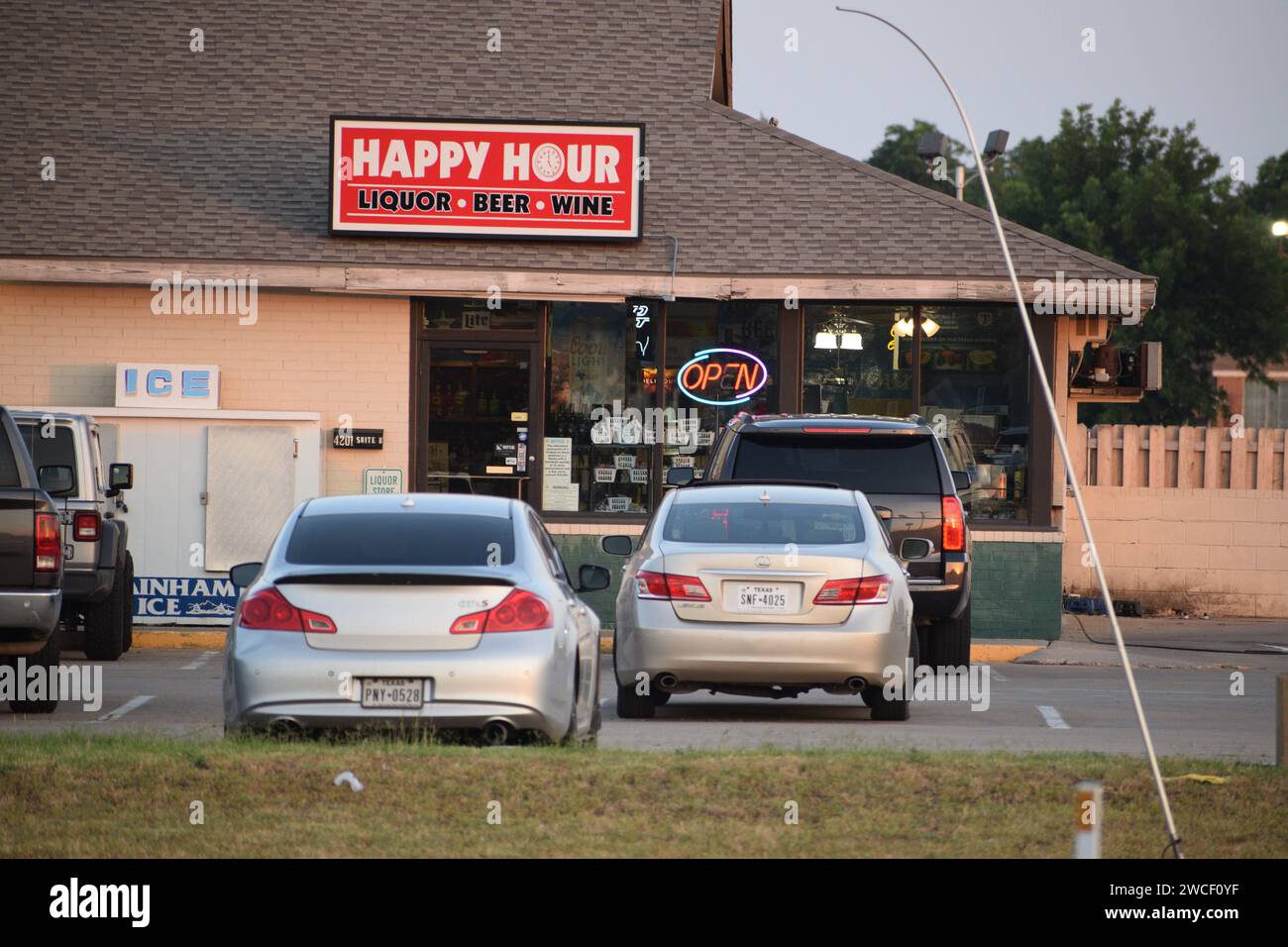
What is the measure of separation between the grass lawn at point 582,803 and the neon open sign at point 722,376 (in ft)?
38.2

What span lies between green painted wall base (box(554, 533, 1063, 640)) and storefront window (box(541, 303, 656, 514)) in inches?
29.5

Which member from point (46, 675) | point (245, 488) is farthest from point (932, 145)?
point (46, 675)

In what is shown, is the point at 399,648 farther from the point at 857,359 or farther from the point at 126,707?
the point at 857,359

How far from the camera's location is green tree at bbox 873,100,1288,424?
46312 millimetres

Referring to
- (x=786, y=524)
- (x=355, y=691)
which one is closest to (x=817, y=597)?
(x=786, y=524)

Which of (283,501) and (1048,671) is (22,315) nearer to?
(283,501)

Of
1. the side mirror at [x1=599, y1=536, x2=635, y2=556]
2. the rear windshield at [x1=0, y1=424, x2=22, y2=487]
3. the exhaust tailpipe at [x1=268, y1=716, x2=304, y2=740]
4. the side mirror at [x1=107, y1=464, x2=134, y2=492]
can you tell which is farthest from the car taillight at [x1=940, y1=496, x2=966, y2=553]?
the side mirror at [x1=107, y1=464, x2=134, y2=492]

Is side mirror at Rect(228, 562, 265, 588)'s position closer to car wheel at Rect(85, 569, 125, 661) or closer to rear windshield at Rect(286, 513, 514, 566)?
rear windshield at Rect(286, 513, 514, 566)

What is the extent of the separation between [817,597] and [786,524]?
784 millimetres

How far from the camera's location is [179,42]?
23.2 metres

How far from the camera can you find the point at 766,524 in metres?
12.6

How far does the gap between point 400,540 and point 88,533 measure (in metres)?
7.06

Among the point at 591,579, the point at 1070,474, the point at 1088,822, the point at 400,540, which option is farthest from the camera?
the point at 591,579

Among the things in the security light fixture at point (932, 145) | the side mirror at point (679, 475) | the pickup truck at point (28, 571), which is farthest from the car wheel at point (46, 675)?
the security light fixture at point (932, 145)
